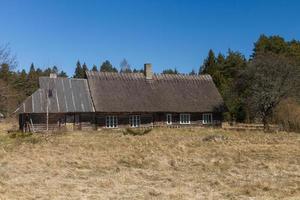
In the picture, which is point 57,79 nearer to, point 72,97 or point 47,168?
point 72,97

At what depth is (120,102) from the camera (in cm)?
3716

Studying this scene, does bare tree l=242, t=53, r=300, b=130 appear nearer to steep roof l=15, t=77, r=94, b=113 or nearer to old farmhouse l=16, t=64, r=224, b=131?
old farmhouse l=16, t=64, r=224, b=131

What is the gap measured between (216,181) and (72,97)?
26.5 meters

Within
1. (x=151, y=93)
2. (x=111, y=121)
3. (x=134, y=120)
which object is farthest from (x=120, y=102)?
(x=151, y=93)

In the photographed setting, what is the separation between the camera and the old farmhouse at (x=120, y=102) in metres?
34.5

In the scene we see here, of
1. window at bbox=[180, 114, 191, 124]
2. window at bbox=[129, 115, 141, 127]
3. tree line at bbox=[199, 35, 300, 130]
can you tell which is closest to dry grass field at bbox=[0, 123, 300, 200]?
tree line at bbox=[199, 35, 300, 130]

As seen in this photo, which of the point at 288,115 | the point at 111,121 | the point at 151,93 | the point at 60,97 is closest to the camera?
the point at 288,115

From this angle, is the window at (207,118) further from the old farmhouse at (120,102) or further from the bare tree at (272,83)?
the bare tree at (272,83)

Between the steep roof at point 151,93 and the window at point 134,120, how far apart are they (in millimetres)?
1114

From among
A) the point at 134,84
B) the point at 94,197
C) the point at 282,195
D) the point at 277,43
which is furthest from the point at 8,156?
the point at 277,43

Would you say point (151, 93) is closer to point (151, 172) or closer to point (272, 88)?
point (272, 88)

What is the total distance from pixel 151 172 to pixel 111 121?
79.2 feet

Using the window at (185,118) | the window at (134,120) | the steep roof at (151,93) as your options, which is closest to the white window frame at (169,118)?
the steep roof at (151,93)

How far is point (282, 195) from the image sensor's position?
9.45 m
